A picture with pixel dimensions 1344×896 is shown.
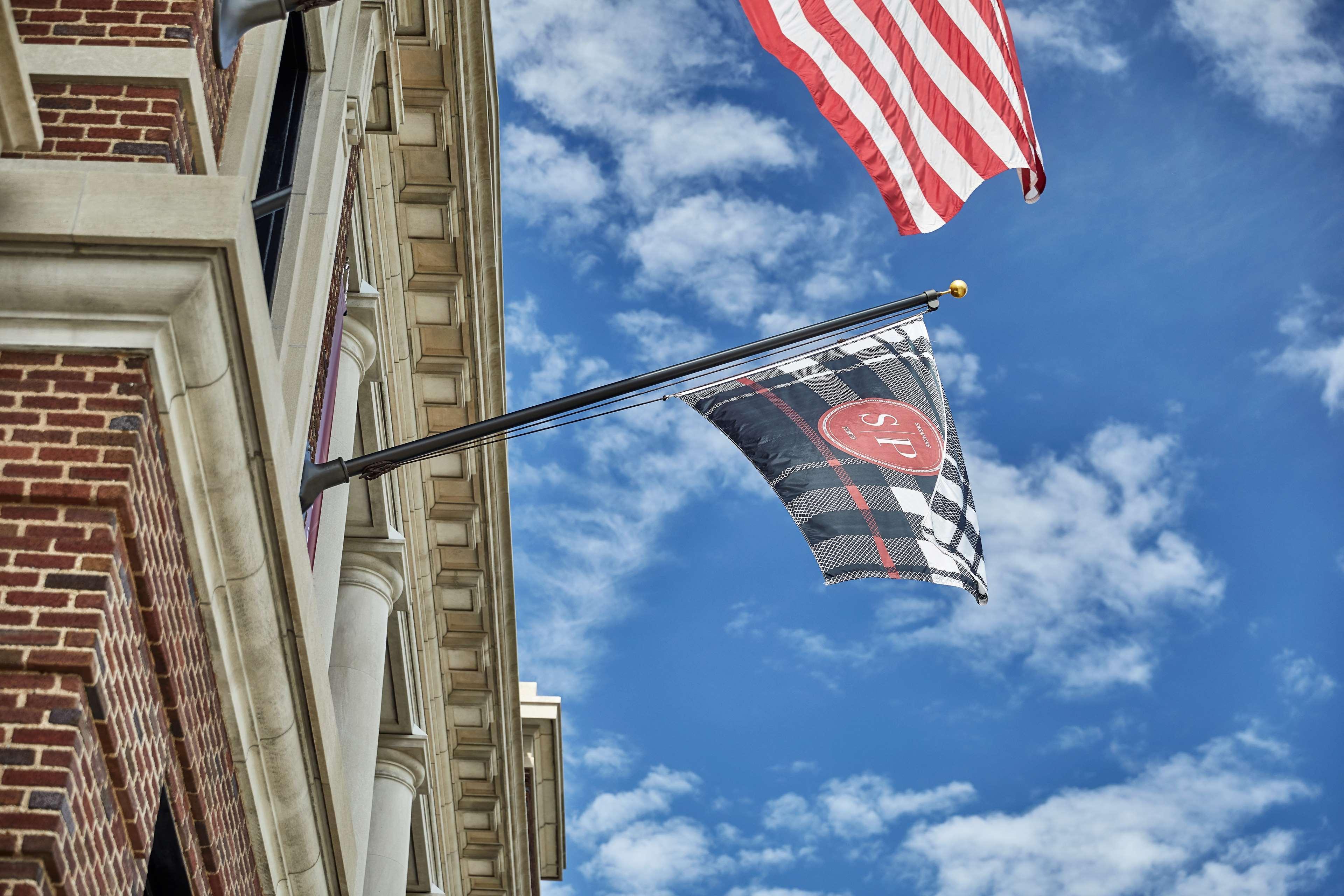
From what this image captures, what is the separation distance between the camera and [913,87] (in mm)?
13102

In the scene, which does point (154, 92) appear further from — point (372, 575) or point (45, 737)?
point (372, 575)

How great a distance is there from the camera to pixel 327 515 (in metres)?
13.4

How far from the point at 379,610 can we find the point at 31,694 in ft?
32.3

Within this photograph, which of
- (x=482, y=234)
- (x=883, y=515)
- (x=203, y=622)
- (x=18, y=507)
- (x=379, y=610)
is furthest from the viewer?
(x=482, y=234)

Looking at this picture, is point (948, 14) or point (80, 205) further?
point (948, 14)

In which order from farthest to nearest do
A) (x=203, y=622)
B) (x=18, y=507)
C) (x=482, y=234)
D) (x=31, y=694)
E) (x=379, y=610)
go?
(x=482, y=234) → (x=379, y=610) → (x=203, y=622) → (x=18, y=507) → (x=31, y=694)

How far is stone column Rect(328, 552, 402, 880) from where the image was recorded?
14469mm

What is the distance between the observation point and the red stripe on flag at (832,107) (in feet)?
41.0

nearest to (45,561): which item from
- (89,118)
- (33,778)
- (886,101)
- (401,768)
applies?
(33,778)

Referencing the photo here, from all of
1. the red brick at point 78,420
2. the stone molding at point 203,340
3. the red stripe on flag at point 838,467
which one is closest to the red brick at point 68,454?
the red brick at point 78,420

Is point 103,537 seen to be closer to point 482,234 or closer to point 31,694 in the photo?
point 31,694

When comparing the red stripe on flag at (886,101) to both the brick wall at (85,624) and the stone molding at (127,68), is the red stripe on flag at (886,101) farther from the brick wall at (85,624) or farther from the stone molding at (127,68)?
the brick wall at (85,624)

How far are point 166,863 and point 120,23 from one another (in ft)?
15.0

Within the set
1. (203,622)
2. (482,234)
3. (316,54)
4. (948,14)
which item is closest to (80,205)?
(203,622)
